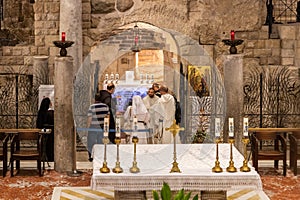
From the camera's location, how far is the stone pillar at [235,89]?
11312 mm

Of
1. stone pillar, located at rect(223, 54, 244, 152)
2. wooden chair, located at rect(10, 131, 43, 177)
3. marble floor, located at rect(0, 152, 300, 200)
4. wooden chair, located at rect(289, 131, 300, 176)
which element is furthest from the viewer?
stone pillar, located at rect(223, 54, 244, 152)

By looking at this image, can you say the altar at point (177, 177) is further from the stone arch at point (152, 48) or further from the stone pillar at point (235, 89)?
the stone arch at point (152, 48)

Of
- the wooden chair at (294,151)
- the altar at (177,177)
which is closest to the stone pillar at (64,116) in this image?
the altar at (177,177)

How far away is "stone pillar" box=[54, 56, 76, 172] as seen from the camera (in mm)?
11211

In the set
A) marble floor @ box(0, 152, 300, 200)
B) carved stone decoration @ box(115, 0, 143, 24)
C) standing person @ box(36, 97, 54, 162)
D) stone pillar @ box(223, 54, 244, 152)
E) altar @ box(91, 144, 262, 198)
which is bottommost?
marble floor @ box(0, 152, 300, 200)

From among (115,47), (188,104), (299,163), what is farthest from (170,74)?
(299,163)

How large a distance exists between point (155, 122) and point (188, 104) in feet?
4.45

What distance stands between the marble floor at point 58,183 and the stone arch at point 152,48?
222 centimetres

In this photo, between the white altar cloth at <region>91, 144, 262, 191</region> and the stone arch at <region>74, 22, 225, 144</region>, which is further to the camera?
the stone arch at <region>74, 22, 225, 144</region>

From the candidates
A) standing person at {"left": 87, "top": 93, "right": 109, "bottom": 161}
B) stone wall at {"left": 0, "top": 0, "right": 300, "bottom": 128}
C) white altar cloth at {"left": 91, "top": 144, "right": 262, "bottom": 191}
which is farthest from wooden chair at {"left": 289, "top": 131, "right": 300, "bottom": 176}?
stone wall at {"left": 0, "top": 0, "right": 300, "bottom": 128}

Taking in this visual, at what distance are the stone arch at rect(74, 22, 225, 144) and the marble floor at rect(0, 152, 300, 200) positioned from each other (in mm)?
2218

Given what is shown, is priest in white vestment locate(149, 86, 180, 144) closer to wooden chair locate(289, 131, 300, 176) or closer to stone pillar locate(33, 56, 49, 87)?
wooden chair locate(289, 131, 300, 176)

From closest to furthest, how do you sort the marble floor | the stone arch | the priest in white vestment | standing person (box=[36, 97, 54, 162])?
1. the marble floor
2. standing person (box=[36, 97, 54, 162])
3. the priest in white vestment
4. the stone arch

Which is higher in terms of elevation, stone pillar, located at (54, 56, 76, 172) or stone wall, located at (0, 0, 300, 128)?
stone wall, located at (0, 0, 300, 128)
